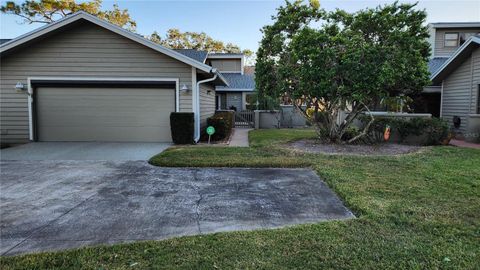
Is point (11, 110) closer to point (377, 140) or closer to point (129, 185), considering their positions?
point (129, 185)

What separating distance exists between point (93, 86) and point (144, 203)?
25.8ft

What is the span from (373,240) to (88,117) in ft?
34.2

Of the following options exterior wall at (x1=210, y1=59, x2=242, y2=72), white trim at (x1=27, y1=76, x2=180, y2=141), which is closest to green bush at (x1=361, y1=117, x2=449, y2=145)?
white trim at (x1=27, y1=76, x2=180, y2=141)

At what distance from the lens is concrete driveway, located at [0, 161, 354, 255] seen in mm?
3531

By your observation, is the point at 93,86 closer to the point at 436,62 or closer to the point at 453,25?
the point at 436,62

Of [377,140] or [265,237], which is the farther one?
[377,140]

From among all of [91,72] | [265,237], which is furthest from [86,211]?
[91,72]

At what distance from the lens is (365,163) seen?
737cm

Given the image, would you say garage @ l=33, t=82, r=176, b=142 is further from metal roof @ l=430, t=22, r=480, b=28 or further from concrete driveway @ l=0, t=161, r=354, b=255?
metal roof @ l=430, t=22, r=480, b=28

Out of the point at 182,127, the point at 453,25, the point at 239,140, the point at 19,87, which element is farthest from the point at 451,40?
the point at 19,87

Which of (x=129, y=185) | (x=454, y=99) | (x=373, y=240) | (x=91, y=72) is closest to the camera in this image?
(x=373, y=240)

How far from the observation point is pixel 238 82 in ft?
75.0

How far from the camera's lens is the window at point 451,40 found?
730 inches

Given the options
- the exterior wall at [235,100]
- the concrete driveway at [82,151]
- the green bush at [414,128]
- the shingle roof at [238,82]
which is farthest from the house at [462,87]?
the exterior wall at [235,100]
